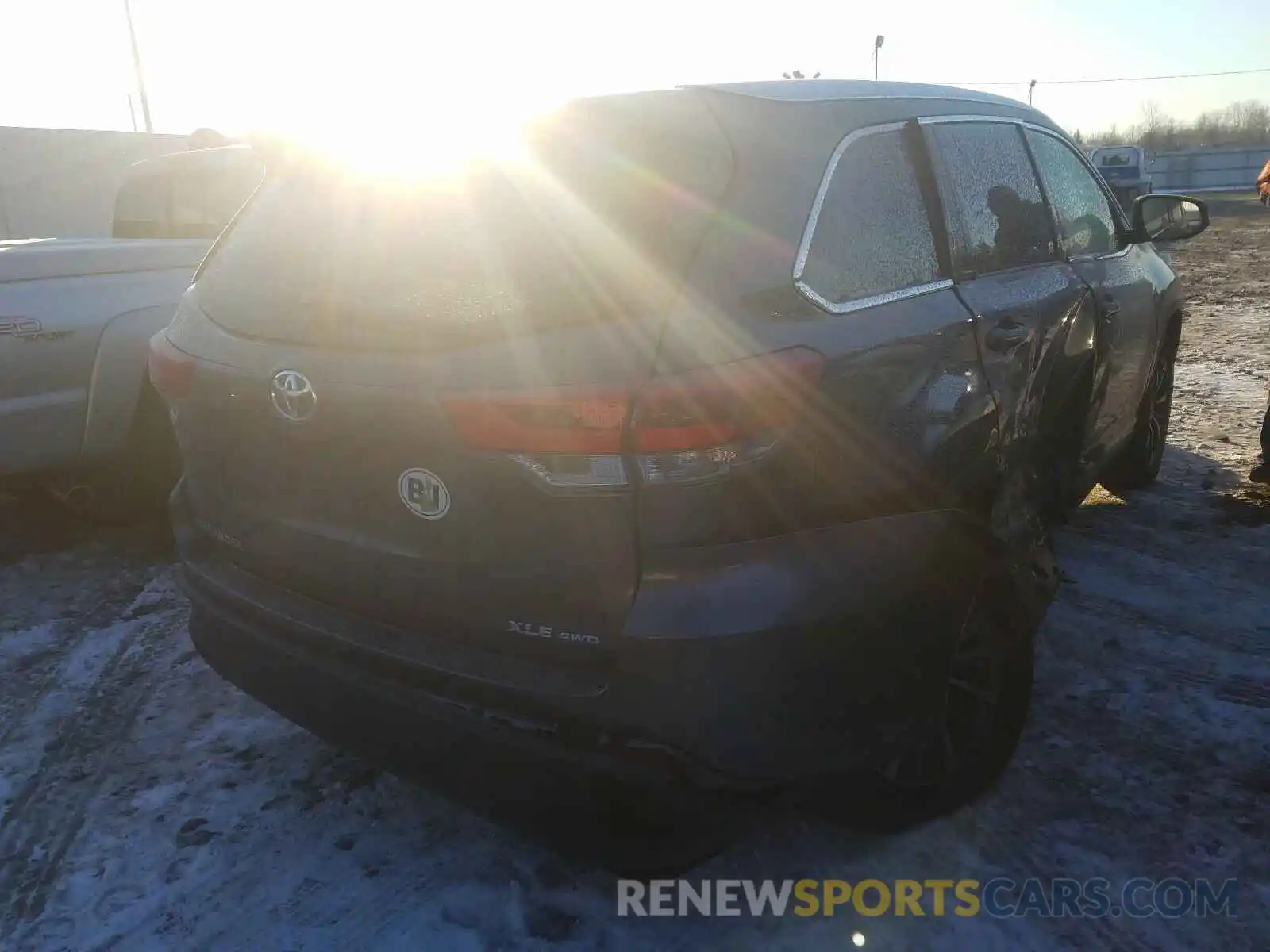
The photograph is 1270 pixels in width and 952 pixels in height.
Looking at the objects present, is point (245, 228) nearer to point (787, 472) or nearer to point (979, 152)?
point (787, 472)

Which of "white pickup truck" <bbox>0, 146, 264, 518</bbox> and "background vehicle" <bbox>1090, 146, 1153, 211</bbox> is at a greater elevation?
"white pickup truck" <bbox>0, 146, 264, 518</bbox>

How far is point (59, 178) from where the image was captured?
69.3 feet

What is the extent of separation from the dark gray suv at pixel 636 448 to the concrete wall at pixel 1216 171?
45.8 m

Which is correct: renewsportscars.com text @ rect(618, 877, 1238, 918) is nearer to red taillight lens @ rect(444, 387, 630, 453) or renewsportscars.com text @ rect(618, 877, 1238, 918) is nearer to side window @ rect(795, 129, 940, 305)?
red taillight lens @ rect(444, 387, 630, 453)

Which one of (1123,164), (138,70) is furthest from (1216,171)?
(138,70)

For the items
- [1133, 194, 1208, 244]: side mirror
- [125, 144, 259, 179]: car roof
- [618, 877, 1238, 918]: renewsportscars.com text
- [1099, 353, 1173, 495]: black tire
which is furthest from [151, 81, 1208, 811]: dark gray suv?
[125, 144, 259, 179]: car roof

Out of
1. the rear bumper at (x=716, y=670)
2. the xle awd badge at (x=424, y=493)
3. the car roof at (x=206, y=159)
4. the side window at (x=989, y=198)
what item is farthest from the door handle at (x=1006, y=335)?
the car roof at (x=206, y=159)

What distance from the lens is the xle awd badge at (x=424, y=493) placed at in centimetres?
203

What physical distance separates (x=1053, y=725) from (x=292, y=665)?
2.26 m

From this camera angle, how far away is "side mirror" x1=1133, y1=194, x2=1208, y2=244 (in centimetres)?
456

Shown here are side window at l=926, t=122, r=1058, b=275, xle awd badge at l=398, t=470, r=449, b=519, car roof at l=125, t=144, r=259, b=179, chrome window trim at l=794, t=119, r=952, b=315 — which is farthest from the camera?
car roof at l=125, t=144, r=259, b=179

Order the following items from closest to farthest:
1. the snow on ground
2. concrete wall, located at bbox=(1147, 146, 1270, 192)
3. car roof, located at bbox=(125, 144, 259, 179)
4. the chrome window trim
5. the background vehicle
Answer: the chrome window trim
the snow on ground
car roof, located at bbox=(125, 144, 259, 179)
the background vehicle
concrete wall, located at bbox=(1147, 146, 1270, 192)

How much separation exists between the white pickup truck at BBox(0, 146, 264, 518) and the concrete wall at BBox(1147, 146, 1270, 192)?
45.3 m

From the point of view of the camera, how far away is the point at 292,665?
2391mm
